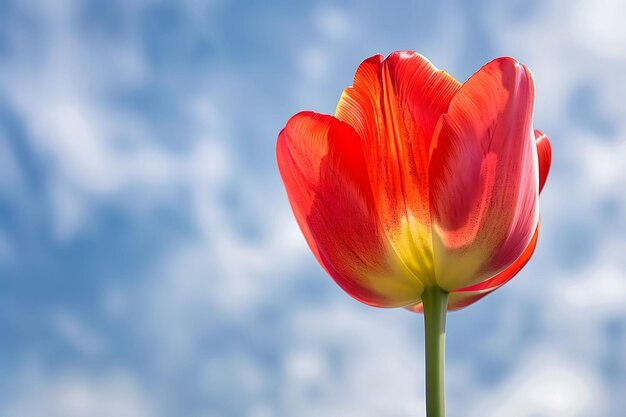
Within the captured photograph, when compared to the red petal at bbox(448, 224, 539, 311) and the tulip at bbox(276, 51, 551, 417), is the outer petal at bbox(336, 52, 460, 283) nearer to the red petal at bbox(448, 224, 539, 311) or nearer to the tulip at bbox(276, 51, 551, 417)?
the tulip at bbox(276, 51, 551, 417)

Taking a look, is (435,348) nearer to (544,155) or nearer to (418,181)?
(418,181)

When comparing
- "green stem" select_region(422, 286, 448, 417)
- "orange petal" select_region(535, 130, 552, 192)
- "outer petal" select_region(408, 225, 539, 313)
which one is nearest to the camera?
"green stem" select_region(422, 286, 448, 417)

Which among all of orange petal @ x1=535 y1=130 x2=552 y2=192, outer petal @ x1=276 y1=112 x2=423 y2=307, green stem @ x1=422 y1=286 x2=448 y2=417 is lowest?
green stem @ x1=422 y1=286 x2=448 y2=417

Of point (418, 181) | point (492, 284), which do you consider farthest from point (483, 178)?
point (492, 284)

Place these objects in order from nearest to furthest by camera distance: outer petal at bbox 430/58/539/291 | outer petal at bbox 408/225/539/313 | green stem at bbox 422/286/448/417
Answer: green stem at bbox 422/286/448/417 < outer petal at bbox 430/58/539/291 < outer petal at bbox 408/225/539/313

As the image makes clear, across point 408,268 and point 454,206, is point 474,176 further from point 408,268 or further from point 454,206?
point 408,268

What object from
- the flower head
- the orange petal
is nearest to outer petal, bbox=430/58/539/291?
the flower head

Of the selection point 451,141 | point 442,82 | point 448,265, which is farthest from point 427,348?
point 442,82
